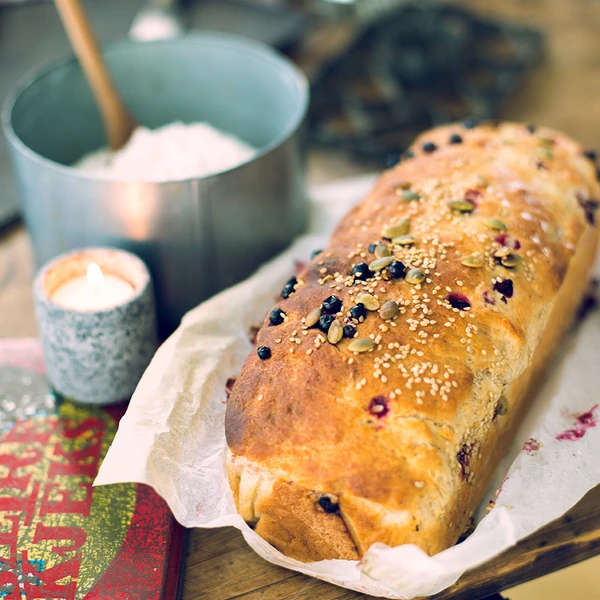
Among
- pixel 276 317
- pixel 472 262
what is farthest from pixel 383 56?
pixel 276 317

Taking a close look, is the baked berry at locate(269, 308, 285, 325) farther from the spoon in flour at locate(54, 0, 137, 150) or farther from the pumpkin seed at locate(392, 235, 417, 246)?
the spoon in flour at locate(54, 0, 137, 150)

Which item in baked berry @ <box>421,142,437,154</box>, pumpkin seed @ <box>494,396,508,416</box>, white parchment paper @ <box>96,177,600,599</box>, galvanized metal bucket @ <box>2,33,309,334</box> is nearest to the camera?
white parchment paper @ <box>96,177,600,599</box>

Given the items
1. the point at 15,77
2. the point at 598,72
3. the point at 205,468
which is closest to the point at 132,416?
the point at 205,468

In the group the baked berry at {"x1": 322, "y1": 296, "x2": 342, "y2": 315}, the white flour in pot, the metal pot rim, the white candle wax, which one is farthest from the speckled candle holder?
the baked berry at {"x1": 322, "y1": 296, "x2": 342, "y2": 315}

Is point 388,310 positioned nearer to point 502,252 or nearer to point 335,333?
point 335,333

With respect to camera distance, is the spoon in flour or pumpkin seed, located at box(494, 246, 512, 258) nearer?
pumpkin seed, located at box(494, 246, 512, 258)

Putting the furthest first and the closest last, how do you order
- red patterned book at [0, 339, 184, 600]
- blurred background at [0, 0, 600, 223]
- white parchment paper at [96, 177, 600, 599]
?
blurred background at [0, 0, 600, 223] < red patterned book at [0, 339, 184, 600] < white parchment paper at [96, 177, 600, 599]

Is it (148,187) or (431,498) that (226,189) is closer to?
(148,187)
